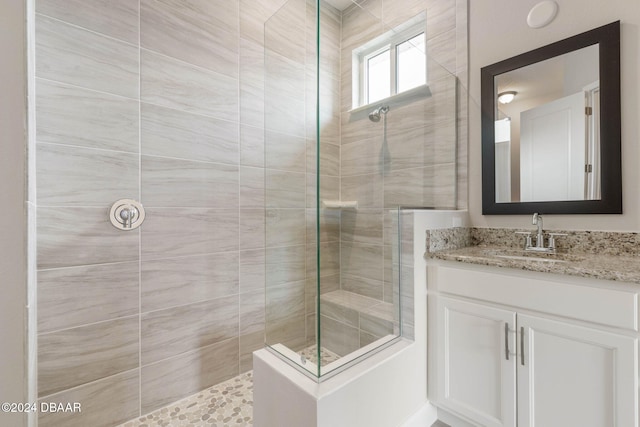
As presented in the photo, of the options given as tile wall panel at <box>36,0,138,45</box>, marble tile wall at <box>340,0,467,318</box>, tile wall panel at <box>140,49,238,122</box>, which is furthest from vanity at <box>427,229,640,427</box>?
tile wall panel at <box>36,0,138,45</box>

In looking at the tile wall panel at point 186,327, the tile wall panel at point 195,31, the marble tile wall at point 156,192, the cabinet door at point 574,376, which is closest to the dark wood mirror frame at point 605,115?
the cabinet door at point 574,376

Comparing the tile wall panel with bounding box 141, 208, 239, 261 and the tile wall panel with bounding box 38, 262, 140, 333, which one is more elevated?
the tile wall panel with bounding box 141, 208, 239, 261

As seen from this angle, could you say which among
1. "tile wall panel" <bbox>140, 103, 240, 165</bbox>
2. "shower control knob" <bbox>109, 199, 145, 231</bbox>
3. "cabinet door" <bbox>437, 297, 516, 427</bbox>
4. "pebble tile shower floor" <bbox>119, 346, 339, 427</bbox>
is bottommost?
"pebble tile shower floor" <bbox>119, 346, 339, 427</bbox>

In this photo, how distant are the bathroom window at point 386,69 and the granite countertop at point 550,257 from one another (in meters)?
0.83

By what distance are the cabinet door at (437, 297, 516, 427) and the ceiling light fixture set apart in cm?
125

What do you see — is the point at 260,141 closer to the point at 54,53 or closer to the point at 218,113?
the point at 218,113

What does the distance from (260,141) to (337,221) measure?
978 millimetres

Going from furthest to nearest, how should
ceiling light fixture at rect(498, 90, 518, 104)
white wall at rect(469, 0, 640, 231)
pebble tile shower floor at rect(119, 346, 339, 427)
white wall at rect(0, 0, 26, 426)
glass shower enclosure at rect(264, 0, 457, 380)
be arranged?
ceiling light fixture at rect(498, 90, 518, 104) → pebble tile shower floor at rect(119, 346, 339, 427) → white wall at rect(469, 0, 640, 231) → glass shower enclosure at rect(264, 0, 457, 380) → white wall at rect(0, 0, 26, 426)

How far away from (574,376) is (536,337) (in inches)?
6.3

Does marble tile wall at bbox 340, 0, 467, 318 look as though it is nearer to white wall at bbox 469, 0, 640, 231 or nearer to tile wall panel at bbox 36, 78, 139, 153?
white wall at bbox 469, 0, 640, 231

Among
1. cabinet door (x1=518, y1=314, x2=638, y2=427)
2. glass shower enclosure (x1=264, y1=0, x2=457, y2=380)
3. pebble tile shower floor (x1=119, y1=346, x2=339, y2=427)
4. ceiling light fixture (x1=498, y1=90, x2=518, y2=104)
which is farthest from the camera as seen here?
ceiling light fixture (x1=498, y1=90, x2=518, y2=104)

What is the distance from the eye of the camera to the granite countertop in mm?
1022

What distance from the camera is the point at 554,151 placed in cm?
156

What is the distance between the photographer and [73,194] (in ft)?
4.29
